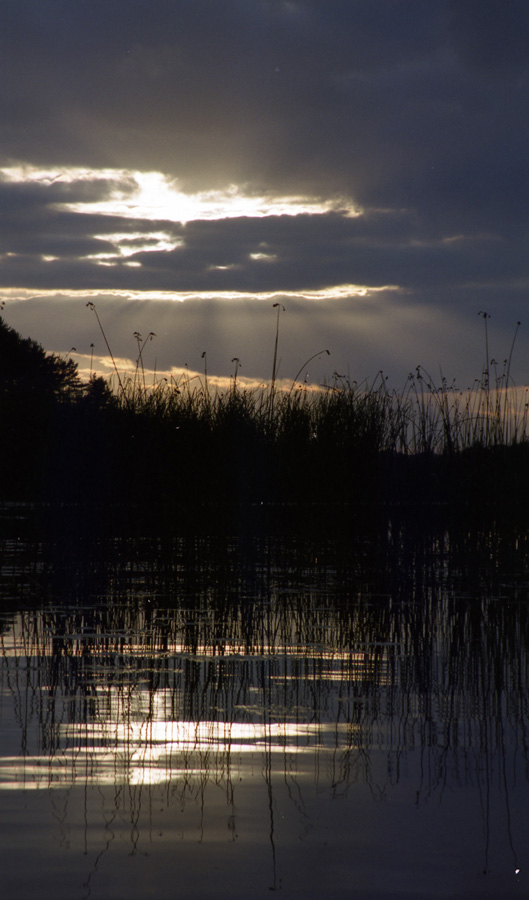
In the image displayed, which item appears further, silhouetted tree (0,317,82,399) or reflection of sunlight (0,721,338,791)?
silhouetted tree (0,317,82,399)

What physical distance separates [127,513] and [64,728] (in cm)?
660

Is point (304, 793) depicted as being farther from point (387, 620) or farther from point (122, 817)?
point (387, 620)

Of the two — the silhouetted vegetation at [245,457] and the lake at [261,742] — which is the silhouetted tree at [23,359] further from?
the lake at [261,742]

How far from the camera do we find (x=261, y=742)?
218cm

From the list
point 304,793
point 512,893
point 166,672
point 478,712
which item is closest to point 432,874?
point 512,893

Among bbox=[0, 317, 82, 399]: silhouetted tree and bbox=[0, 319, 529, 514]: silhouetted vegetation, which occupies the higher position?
bbox=[0, 317, 82, 399]: silhouetted tree

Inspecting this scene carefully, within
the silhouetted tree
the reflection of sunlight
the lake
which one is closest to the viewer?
the lake

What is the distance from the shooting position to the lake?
151cm

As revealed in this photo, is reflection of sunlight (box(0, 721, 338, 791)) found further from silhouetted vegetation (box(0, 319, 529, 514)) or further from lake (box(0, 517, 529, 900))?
silhouetted vegetation (box(0, 319, 529, 514))

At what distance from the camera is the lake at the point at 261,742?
59.5 inches

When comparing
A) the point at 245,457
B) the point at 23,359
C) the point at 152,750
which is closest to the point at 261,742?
the point at 152,750

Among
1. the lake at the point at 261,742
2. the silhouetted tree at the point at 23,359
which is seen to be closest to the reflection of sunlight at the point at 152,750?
the lake at the point at 261,742

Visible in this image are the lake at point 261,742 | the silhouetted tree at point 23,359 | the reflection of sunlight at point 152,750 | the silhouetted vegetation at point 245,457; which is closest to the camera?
the lake at point 261,742

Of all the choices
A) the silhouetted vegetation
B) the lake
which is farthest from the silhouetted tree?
the lake
